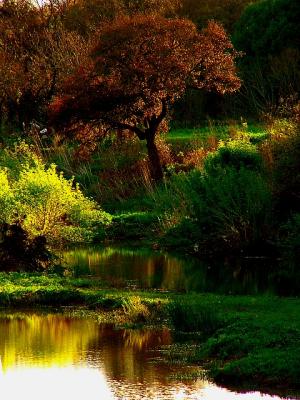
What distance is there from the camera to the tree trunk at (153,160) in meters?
42.7

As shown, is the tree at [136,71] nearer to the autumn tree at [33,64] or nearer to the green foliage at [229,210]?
the autumn tree at [33,64]

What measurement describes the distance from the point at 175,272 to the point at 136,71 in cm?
1435

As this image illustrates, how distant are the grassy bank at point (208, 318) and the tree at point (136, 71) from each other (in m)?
15.4

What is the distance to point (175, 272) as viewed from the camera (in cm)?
2916

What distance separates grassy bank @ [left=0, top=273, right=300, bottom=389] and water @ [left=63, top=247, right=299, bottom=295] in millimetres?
1309

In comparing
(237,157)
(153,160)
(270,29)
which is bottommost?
(153,160)

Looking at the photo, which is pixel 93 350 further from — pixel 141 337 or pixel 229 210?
pixel 229 210

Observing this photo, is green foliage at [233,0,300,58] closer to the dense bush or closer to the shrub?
the dense bush

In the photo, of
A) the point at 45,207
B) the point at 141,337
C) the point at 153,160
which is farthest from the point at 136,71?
the point at 141,337

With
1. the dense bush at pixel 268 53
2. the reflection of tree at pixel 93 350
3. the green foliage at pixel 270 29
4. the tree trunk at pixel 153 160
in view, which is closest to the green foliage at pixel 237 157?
the tree trunk at pixel 153 160

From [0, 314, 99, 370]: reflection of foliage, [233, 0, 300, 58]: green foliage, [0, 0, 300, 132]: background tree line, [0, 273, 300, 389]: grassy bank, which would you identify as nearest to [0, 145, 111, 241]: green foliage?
[0, 273, 300, 389]: grassy bank

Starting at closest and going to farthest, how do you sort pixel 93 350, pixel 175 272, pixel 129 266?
pixel 93 350 < pixel 175 272 < pixel 129 266

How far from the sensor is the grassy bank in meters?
18.2

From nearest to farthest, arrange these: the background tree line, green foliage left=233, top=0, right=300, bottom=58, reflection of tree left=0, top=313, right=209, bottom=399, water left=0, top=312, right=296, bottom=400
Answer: water left=0, top=312, right=296, bottom=400, reflection of tree left=0, top=313, right=209, bottom=399, the background tree line, green foliage left=233, top=0, right=300, bottom=58
